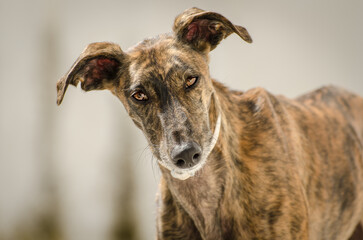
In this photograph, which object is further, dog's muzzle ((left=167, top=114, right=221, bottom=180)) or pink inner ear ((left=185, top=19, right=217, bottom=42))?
pink inner ear ((left=185, top=19, right=217, bottom=42))

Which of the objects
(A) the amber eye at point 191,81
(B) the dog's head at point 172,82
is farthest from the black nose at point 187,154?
(A) the amber eye at point 191,81

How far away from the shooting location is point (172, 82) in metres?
2.07

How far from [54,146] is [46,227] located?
3.59ft

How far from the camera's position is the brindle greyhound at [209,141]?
6.81 feet

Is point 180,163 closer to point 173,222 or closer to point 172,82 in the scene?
point 172,82

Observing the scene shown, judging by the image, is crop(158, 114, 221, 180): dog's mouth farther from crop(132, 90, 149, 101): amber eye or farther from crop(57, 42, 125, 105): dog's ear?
crop(57, 42, 125, 105): dog's ear

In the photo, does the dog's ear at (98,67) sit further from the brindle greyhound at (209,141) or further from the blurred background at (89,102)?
the blurred background at (89,102)

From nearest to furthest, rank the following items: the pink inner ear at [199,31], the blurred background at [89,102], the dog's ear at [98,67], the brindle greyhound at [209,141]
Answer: the brindle greyhound at [209,141] < the dog's ear at [98,67] < the pink inner ear at [199,31] < the blurred background at [89,102]

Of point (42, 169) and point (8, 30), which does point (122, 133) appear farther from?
point (8, 30)

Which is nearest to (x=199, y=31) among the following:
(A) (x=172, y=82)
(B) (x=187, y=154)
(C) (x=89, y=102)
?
(A) (x=172, y=82)

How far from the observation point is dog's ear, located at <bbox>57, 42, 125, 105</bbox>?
2.19 meters

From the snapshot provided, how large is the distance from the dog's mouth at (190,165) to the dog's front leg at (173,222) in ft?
0.88

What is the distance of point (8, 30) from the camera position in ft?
22.5

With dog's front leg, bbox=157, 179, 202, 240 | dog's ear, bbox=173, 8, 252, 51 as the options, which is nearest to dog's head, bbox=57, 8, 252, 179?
dog's ear, bbox=173, 8, 252, 51
